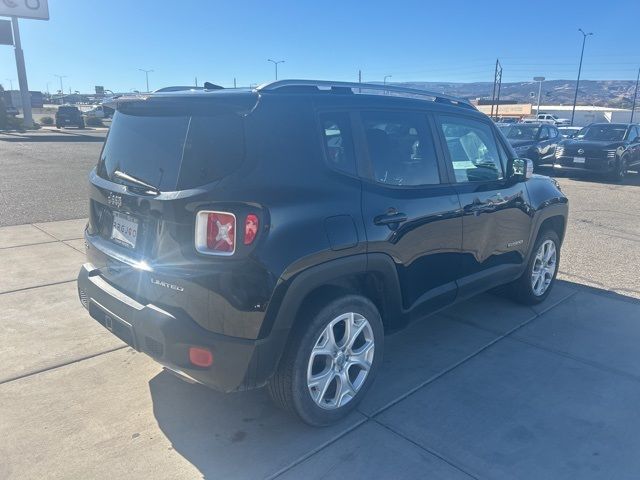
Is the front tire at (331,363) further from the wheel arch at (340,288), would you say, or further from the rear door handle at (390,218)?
the rear door handle at (390,218)

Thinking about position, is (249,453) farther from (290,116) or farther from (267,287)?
(290,116)

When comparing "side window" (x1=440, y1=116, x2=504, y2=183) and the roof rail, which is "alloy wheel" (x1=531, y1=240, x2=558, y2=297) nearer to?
"side window" (x1=440, y1=116, x2=504, y2=183)

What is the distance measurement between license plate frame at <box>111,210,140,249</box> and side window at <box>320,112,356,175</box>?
1129mm

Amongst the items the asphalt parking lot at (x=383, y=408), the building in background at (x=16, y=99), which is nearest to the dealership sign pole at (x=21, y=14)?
the building in background at (x=16, y=99)

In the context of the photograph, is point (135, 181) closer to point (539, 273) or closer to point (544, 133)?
point (539, 273)

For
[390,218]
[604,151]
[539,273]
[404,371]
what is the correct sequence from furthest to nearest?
[604,151], [539,273], [404,371], [390,218]

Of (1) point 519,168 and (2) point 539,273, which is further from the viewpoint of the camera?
(2) point 539,273

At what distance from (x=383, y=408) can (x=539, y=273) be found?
255 cm

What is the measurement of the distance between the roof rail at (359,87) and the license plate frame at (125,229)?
3.32 feet

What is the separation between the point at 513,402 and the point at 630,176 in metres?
16.8

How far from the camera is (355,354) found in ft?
10.2

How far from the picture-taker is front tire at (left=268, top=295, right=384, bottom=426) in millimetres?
2773

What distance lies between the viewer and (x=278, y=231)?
2.53 m

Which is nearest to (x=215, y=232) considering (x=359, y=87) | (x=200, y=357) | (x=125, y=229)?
(x=200, y=357)
